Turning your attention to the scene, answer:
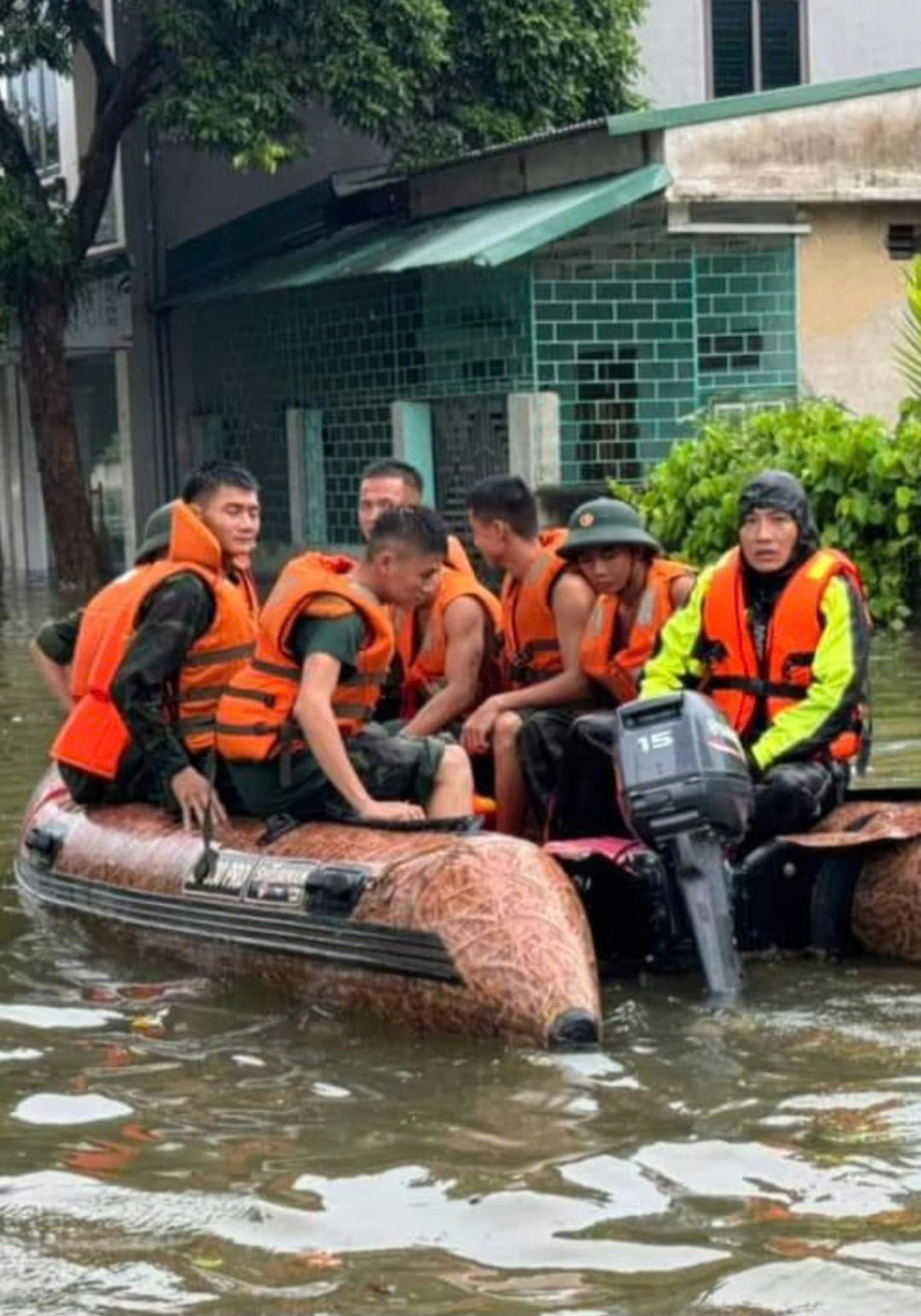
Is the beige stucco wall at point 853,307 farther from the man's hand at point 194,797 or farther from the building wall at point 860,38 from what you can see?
the man's hand at point 194,797

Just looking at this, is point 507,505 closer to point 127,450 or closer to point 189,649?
point 189,649

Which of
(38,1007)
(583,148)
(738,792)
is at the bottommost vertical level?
(38,1007)

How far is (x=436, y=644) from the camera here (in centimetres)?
911

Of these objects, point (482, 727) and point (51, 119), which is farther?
point (51, 119)

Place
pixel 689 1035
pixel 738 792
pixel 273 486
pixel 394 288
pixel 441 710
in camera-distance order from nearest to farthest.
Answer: pixel 689 1035 < pixel 738 792 < pixel 441 710 < pixel 394 288 < pixel 273 486

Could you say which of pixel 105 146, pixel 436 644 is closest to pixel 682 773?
pixel 436 644

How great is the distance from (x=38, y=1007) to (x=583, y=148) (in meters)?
14.3

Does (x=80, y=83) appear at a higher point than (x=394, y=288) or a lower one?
higher

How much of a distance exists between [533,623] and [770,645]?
3.80ft

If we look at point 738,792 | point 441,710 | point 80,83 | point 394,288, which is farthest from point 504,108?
point 738,792

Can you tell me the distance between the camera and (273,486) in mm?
26812

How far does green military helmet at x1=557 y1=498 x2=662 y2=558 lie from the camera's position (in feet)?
27.2

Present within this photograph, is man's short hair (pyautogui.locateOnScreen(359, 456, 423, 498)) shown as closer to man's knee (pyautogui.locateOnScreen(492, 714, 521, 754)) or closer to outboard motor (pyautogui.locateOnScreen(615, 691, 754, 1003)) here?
man's knee (pyautogui.locateOnScreen(492, 714, 521, 754))

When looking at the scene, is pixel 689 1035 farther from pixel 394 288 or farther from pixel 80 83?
pixel 80 83
